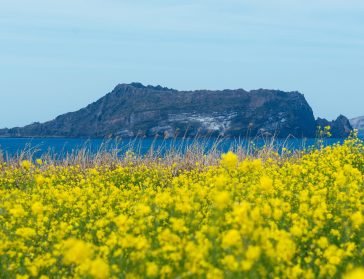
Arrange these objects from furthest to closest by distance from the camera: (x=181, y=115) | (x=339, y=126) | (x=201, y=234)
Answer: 1. (x=339, y=126)
2. (x=181, y=115)
3. (x=201, y=234)

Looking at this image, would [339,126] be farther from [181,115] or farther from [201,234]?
[201,234]

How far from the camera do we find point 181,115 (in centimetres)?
15650

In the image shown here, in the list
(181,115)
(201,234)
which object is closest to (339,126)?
(181,115)

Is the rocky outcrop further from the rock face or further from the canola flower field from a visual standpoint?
the canola flower field

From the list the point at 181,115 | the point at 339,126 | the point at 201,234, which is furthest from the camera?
the point at 339,126

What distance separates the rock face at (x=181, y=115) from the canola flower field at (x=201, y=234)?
141307 mm

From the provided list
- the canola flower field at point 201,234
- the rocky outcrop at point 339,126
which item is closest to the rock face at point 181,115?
the rocky outcrop at point 339,126

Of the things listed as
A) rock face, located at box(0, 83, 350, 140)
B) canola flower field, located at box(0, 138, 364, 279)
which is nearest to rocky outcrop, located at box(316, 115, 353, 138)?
rock face, located at box(0, 83, 350, 140)

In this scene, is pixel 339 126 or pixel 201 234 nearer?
pixel 201 234

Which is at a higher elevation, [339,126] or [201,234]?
[201,234]

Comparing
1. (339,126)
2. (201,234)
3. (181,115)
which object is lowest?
(339,126)

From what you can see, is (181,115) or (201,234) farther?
(181,115)

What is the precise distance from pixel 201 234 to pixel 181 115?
151245 mm

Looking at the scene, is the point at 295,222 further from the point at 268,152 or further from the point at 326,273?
the point at 268,152
